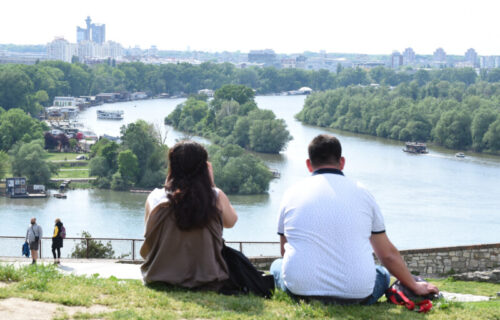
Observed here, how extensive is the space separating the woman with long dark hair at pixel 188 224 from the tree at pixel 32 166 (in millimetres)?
35280

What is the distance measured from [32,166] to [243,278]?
121 ft

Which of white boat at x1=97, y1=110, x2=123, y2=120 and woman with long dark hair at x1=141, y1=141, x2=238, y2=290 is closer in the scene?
woman with long dark hair at x1=141, y1=141, x2=238, y2=290

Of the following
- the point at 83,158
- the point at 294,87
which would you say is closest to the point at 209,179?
the point at 83,158

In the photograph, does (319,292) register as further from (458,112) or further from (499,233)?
(458,112)

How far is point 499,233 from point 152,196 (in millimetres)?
24419

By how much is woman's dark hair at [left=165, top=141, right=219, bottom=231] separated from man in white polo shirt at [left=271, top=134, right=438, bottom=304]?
1.32 feet

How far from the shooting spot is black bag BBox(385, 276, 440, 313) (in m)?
3.99

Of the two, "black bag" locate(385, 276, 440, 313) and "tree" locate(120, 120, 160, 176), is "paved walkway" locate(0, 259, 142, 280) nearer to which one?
"black bag" locate(385, 276, 440, 313)

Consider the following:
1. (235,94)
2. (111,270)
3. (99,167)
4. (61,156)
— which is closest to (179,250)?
(111,270)

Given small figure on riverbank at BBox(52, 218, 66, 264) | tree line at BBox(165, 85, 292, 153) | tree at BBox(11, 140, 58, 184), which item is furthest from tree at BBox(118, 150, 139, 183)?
small figure on riverbank at BBox(52, 218, 66, 264)

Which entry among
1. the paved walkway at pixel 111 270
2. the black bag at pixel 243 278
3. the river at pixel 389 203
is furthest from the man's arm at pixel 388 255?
the river at pixel 389 203

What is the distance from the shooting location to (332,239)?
12.5 ft

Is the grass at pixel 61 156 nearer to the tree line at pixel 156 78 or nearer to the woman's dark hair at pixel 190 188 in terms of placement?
the tree line at pixel 156 78

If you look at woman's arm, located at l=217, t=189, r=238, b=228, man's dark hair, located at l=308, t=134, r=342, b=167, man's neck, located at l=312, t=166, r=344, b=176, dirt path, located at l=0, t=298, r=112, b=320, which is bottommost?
dirt path, located at l=0, t=298, r=112, b=320
